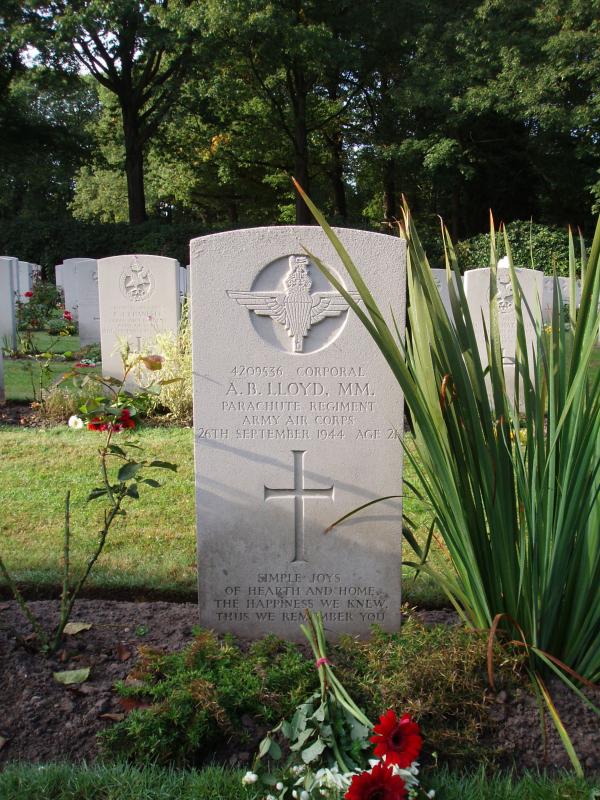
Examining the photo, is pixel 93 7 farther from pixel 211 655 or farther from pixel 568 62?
pixel 211 655

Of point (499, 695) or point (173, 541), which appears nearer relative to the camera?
point (499, 695)

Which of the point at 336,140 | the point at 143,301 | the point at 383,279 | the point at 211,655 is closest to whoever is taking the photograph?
the point at 211,655

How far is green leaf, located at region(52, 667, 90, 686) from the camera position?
2.63m

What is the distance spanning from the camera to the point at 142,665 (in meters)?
2.63

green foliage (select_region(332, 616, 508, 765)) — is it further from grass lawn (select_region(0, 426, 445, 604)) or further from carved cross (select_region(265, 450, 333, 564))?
carved cross (select_region(265, 450, 333, 564))

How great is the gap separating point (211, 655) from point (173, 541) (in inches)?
62.3

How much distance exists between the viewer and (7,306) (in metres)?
8.77

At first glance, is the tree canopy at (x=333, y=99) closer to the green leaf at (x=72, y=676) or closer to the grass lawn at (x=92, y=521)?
the grass lawn at (x=92, y=521)

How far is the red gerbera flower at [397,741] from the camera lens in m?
1.99

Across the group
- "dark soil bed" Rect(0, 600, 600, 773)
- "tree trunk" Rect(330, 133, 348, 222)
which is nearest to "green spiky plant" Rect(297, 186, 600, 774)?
"dark soil bed" Rect(0, 600, 600, 773)

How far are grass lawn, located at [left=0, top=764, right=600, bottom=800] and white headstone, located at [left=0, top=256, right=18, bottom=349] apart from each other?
7.05 meters

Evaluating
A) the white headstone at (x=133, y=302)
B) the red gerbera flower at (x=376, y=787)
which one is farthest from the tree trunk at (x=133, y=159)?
the red gerbera flower at (x=376, y=787)

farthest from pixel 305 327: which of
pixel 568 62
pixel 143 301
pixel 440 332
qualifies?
pixel 568 62

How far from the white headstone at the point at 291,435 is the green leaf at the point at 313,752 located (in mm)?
828
